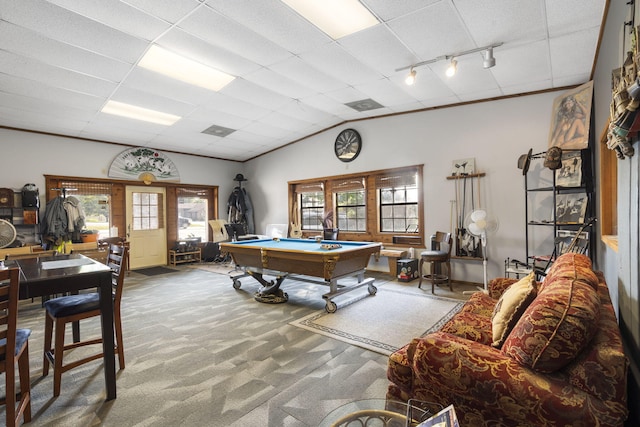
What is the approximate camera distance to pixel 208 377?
247cm

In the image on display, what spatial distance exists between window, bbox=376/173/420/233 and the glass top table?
16.5ft

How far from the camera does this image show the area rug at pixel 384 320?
314 cm

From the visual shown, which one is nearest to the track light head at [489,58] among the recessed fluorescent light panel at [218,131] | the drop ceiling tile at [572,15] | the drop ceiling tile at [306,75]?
the drop ceiling tile at [572,15]

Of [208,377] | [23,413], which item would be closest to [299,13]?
[208,377]

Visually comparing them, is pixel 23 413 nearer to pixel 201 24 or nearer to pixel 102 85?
pixel 201 24

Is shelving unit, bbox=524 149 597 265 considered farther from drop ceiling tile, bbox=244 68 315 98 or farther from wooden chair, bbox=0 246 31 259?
wooden chair, bbox=0 246 31 259

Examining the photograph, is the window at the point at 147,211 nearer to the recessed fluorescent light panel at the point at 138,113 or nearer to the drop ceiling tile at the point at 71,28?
the recessed fluorescent light panel at the point at 138,113

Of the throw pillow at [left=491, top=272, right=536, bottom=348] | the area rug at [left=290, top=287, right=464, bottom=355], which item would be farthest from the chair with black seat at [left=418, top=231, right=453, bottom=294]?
the throw pillow at [left=491, top=272, right=536, bottom=348]

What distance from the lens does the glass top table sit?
1.12 meters

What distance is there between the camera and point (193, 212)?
857cm

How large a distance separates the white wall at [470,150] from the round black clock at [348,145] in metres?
0.11

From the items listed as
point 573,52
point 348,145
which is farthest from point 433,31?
point 348,145

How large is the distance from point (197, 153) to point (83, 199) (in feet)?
8.89

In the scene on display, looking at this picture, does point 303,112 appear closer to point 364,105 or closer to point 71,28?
point 364,105
